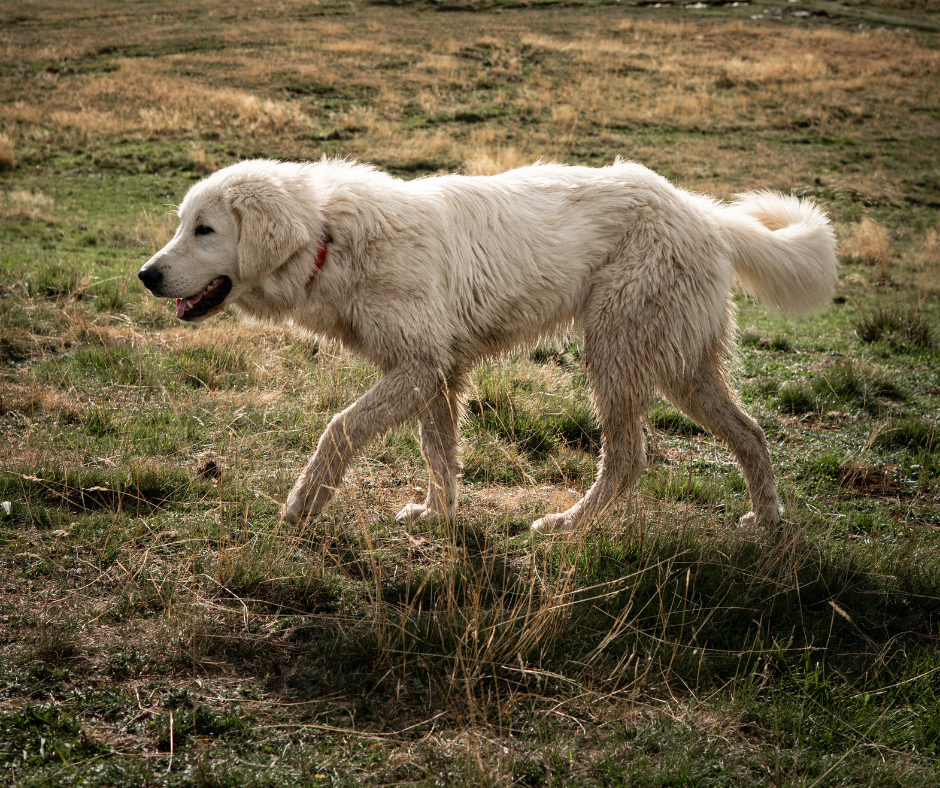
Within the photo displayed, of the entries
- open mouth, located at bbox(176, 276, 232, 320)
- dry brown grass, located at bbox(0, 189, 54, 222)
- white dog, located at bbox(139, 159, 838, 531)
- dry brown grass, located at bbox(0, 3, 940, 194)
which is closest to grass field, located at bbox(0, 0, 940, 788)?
dry brown grass, located at bbox(0, 189, 54, 222)

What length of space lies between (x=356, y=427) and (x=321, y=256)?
946mm

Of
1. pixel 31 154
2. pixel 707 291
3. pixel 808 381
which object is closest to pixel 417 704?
pixel 707 291

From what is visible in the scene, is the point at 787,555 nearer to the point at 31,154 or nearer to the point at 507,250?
the point at 507,250

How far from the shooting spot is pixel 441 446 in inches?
180

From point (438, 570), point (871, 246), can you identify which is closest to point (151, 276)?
point (438, 570)

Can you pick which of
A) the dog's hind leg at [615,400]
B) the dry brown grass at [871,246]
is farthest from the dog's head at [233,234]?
the dry brown grass at [871,246]

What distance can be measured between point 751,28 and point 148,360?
3395 centimetres

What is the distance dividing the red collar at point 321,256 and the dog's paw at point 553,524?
1.78m

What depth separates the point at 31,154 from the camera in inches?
570

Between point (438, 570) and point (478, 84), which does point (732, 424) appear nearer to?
point (438, 570)

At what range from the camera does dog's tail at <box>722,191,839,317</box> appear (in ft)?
15.0

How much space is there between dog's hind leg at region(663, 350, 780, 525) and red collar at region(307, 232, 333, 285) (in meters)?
2.16

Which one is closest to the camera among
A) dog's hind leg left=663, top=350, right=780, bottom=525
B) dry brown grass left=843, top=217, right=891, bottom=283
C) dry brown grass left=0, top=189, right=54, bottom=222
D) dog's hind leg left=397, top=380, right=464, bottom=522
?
dog's hind leg left=397, top=380, right=464, bottom=522

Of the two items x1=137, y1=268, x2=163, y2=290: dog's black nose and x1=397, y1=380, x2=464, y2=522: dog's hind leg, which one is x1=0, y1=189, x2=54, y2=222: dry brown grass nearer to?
x1=137, y1=268, x2=163, y2=290: dog's black nose
